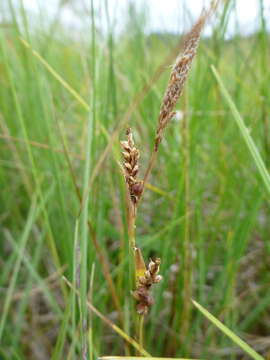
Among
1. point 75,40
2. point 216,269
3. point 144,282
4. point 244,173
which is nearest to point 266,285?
point 216,269

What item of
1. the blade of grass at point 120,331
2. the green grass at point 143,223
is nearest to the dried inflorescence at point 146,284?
the blade of grass at point 120,331

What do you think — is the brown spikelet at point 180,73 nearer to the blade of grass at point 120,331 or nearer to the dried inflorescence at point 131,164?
the dried inflorescence at point 131,164

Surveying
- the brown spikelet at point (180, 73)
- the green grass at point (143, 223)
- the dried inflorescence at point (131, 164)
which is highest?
the brown spikelet at point (180, 73)

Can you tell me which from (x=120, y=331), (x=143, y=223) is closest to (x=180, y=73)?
(x=120, y=331)

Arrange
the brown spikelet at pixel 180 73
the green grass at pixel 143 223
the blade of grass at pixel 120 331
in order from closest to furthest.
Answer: the brown spikelet at pixel 180 73
the blade of grass at pixel 120 331
the green grass at pixel 143 223

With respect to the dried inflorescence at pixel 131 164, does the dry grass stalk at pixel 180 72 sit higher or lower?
higher

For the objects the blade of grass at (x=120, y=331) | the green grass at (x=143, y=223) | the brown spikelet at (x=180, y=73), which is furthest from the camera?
the green grass at (x=143, y=223)

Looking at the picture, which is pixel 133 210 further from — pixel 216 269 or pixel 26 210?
pixel 26 210

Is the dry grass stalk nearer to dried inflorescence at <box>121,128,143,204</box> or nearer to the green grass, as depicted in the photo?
dried inflorescence at <box>121,128,143,204</box>
